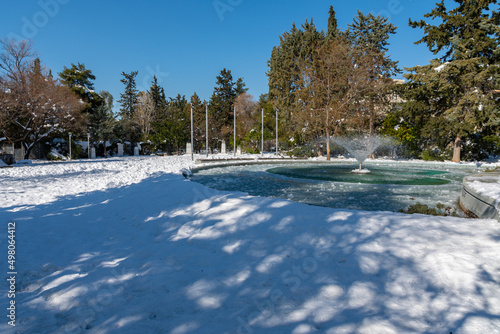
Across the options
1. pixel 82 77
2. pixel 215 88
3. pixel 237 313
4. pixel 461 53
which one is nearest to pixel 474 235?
pixel 237 313

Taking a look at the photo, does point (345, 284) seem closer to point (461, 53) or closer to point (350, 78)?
point (461, 53)

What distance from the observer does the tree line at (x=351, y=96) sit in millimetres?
21422

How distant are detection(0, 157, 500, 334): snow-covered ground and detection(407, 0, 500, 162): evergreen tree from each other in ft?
69.3

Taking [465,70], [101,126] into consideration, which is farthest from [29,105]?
[465,70]

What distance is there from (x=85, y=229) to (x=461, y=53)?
88.1ft

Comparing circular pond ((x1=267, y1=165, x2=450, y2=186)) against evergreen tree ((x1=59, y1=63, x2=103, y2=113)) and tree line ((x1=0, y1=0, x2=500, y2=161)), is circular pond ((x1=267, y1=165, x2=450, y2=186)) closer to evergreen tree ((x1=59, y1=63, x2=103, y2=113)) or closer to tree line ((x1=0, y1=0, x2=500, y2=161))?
tree line ((x1=0, y1=0, x2=500, y2=161))

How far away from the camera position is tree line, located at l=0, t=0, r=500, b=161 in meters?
21.4

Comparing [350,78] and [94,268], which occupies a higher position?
[350,78]

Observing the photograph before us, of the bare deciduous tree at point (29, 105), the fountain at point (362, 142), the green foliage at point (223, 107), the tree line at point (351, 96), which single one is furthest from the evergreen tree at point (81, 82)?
the fountain at point (362, 142)

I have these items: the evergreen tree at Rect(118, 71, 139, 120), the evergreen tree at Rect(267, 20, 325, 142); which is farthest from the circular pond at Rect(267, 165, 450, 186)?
the evergreen tree at Rect(118, 71, 139, 120)

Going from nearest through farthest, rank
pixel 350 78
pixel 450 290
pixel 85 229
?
pixel 450 290 < pixel 85 229 < pixel 350 78

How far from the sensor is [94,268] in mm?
3729

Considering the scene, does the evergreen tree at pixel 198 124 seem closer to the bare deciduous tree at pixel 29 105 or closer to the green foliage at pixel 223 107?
the green foliage at pixel 223 107

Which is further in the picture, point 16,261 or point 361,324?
point 16,261
